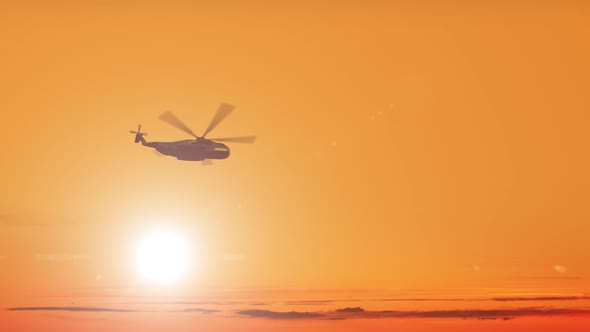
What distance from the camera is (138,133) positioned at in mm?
74750

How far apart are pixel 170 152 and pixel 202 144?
3.02 metres

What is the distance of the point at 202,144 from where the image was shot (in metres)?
72.4

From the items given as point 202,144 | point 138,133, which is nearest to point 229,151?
point 202,144

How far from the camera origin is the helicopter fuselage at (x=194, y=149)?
236 ft

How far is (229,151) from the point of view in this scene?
73.1 m

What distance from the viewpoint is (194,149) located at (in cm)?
7219

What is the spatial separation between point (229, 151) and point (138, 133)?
9141 millimetres

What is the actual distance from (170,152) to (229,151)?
17.9ft

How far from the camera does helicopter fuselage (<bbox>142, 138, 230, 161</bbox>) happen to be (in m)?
72.0

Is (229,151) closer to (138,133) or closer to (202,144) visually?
(202,144)
